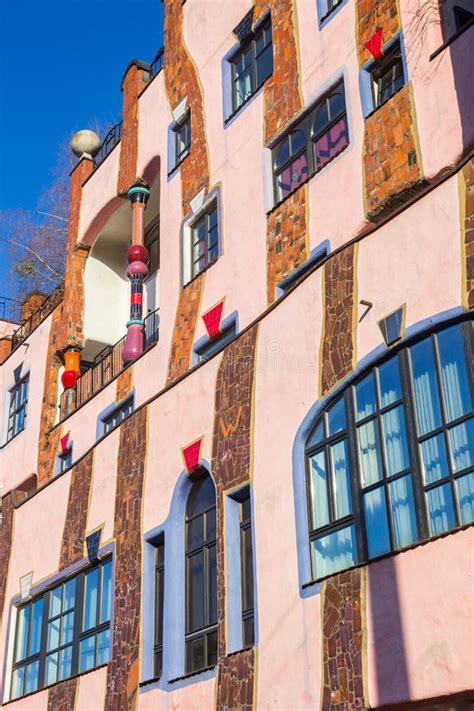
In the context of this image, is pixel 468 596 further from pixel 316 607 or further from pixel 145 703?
pixel 145 703

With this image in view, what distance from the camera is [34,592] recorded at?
14.8m

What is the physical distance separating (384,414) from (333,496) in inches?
38.6

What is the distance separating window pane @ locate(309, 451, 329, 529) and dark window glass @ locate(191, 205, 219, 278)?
537cm

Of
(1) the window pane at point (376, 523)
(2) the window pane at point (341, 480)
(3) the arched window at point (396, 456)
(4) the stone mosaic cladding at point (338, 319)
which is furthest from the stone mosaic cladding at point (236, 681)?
(4) the stone mosaic cladding at point (338, 319)

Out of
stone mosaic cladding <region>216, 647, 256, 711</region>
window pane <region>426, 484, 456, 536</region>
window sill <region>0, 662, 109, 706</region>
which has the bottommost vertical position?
stone mosaic cladding <region>216, 647, 256, 711</region>

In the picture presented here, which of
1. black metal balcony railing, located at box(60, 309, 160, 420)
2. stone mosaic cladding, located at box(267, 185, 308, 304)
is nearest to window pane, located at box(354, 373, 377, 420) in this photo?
stone mosaic cladding, located at box(267, 185, 308, 304)

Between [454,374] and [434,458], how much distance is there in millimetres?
715

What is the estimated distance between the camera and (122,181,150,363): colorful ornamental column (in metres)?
16.6

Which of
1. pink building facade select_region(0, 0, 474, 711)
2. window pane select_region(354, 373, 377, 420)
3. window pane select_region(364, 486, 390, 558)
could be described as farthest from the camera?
window pane select_region(354, 373, 377, 420)

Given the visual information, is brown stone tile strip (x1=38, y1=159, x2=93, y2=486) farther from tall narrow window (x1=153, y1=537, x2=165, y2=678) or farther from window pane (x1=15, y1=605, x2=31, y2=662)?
tall narrow window (x1=153, y1=537, x2=165, y2=678)

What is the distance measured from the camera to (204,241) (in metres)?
15.0

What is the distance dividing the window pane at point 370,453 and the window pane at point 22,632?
7.62 metres

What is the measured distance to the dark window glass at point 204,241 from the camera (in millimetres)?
14695

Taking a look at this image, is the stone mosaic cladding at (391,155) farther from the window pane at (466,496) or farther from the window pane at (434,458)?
the window pane at (466,496)
